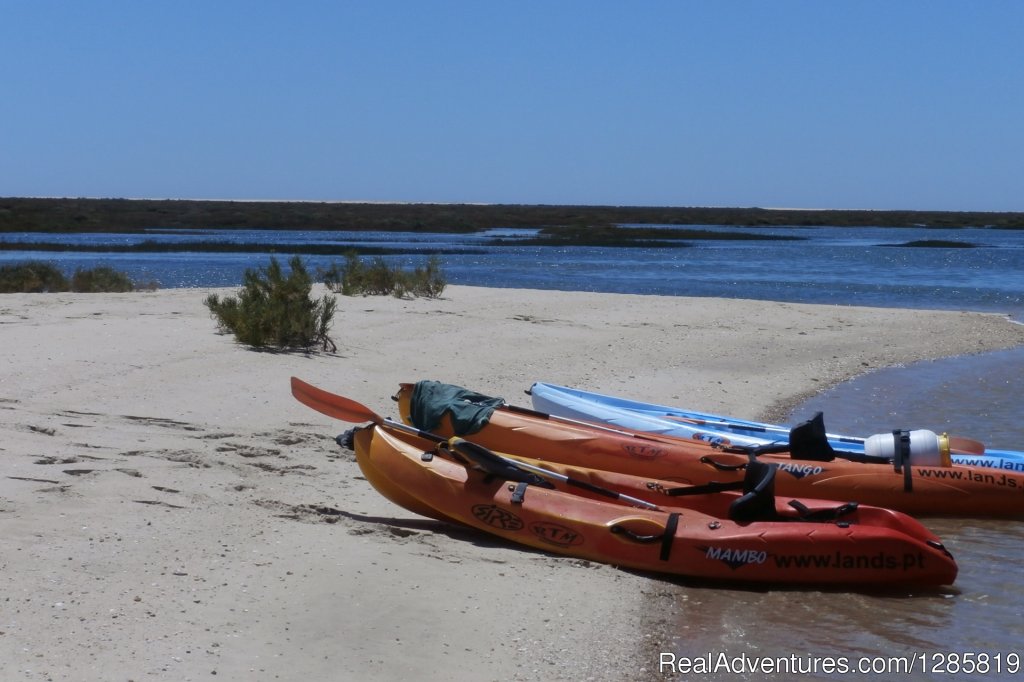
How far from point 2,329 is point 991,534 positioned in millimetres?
9830

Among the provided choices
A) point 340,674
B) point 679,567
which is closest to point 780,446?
point 679,567

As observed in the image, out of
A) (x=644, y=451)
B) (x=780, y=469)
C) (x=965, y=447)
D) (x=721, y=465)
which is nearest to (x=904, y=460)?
(x=965, y=447)

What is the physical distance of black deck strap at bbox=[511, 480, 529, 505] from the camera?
22.8 ft

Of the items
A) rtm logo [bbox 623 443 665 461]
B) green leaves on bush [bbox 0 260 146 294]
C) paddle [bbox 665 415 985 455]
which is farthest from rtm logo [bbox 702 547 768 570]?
green leaves on bush [bbox 0 260 146 294]

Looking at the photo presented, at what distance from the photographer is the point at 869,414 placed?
12312 mm

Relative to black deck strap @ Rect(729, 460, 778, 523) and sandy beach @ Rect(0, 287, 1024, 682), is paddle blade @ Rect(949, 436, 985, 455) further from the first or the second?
sandy beach @ Rect(0, 287, 1024, 682)

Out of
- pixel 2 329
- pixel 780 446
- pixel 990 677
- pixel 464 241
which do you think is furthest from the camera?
pixel 464 241

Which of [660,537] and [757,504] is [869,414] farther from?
[660,537]

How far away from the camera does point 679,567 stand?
6645mm

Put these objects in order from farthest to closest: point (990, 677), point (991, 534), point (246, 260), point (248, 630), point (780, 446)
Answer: point (246, 260)
point (780, 446)
point (991, 534)
point (990, 677)
point (248, 630)

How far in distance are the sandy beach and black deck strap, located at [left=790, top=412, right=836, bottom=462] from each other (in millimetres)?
2537

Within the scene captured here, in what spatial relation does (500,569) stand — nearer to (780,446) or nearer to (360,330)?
(780,446)

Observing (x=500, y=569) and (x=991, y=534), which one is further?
(x=991, y=534)

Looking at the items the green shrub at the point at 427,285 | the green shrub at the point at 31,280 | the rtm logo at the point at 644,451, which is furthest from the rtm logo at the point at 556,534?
the green shrub at the point at 31,280
